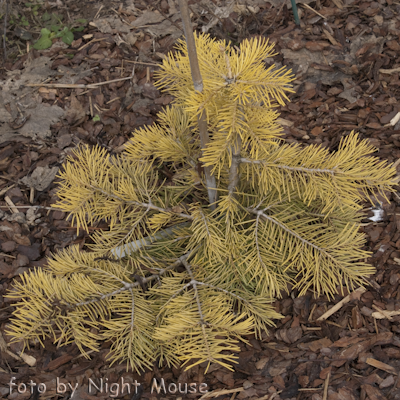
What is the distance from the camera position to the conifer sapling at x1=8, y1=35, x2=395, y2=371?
1.09 metres

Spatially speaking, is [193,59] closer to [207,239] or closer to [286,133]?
[207,239]

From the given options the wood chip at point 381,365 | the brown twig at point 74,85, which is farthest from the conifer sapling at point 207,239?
the brown twig at point 74,85

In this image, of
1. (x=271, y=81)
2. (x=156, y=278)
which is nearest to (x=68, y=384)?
(x=156, y=278)

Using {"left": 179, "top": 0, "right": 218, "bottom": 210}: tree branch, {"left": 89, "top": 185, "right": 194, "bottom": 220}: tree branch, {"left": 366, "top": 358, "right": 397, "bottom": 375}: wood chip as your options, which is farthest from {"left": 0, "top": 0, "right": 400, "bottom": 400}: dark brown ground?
{"left": 179, "top": 0, "right": 218, "bottom": 210}: tree branch

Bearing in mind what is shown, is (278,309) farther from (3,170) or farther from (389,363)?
(3,170)

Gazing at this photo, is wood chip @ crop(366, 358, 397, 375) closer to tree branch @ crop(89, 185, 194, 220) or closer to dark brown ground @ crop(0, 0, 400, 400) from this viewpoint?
dark brown ground @ crop(0, 0, 400, 400)

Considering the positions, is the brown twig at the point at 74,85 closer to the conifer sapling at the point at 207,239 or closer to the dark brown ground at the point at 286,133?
the dark brown ground at the point at 286,133

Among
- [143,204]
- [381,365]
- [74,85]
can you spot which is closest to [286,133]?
[143,204]

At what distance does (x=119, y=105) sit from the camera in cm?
219

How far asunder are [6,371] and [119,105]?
136 centimetres

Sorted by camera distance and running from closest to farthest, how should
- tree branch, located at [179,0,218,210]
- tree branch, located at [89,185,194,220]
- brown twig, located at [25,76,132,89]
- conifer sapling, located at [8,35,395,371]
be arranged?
tree branch, located at [179,0,218,210] < conifer sapling, located at [8,35,395,371] < tree branch, located at [89,185,194,220] < brown twig, located at [25,76,132,89]

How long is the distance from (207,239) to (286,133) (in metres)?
0.95

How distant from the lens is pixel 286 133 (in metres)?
1.98

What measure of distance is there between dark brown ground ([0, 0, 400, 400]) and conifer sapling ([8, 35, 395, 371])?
0.18m
